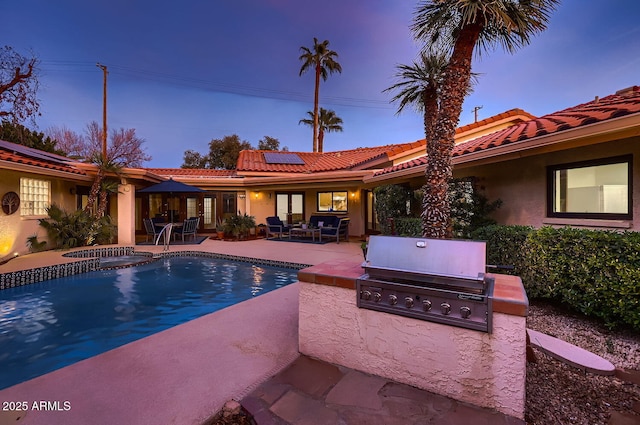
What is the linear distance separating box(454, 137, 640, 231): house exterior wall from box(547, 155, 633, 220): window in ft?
0.29

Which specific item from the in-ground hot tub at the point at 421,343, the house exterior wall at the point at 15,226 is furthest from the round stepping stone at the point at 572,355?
the house exterior wall at the point at 15,226

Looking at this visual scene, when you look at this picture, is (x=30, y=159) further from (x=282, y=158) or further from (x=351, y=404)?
(x=351, y=404)

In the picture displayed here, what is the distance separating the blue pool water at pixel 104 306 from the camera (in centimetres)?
386

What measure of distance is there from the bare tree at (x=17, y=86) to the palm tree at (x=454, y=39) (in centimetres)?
1522

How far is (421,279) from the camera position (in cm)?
240

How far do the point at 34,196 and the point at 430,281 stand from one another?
42.6 ft

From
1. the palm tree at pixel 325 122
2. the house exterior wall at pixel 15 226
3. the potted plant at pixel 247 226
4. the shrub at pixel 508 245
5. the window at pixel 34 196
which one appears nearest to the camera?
the shrub at pixel 508 245

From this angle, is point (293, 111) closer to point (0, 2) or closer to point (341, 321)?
point (0, 2)

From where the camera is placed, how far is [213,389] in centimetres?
253

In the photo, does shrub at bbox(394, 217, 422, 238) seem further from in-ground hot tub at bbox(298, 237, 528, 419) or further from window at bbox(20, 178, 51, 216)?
window at bbox(20, 178, 51, 216)

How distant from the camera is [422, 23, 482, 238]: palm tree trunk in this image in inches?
183

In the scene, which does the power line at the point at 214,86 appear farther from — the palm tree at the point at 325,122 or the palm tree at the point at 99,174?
the palm tree at the point at 99,174

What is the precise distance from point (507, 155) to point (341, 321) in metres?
4.83

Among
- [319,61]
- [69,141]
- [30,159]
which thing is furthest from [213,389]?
[69,141]
